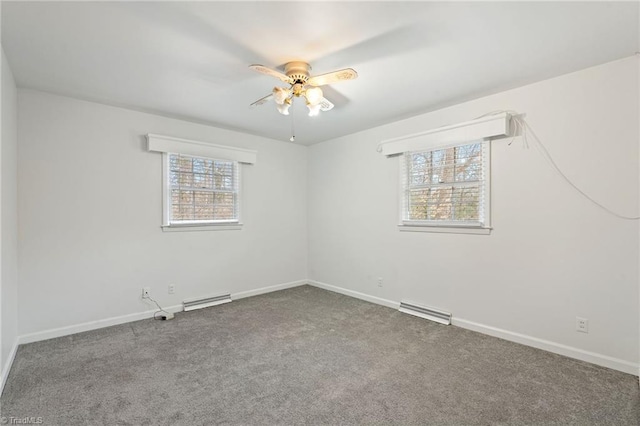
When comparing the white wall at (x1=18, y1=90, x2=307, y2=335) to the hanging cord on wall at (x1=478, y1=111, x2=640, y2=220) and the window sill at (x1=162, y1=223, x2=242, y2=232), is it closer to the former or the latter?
the window sill at (x1=162, y1=223, x2=242, y2=232)

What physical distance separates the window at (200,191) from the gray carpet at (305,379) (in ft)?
4.76

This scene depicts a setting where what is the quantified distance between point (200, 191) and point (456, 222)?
3.34 meters

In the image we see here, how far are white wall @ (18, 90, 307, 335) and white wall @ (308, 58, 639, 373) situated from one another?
8.81 feet

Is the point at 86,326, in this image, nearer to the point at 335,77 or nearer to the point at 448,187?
the point at 335,77

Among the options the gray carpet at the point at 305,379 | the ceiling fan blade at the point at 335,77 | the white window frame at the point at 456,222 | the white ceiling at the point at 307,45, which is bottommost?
the gray carpet at the point at 305,379

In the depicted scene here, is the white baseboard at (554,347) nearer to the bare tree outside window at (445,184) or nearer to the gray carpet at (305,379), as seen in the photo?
the gray carpet at (305,379)

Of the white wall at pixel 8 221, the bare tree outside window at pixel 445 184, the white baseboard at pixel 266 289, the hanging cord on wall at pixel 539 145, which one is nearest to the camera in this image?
the white wall at pixel 8 221

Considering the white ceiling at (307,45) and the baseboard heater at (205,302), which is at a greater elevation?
the white ceiling at (307,45)

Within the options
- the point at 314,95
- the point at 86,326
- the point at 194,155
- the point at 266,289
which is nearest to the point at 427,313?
the point at 266,289

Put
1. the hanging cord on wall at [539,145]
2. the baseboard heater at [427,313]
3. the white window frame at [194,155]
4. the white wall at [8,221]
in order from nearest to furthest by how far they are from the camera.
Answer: the white wall at [8,221] < the hanging cord on wall at [539,145] < the baseboard heater at [427,313] < the white window frame at [194,155]

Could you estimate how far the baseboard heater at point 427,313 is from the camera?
138 inches

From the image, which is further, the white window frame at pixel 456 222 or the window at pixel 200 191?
the window at pixel 200 191

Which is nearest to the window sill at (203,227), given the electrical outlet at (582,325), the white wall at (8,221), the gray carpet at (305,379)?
the gray carpet at (305,379)

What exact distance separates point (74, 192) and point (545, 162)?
4792mm
